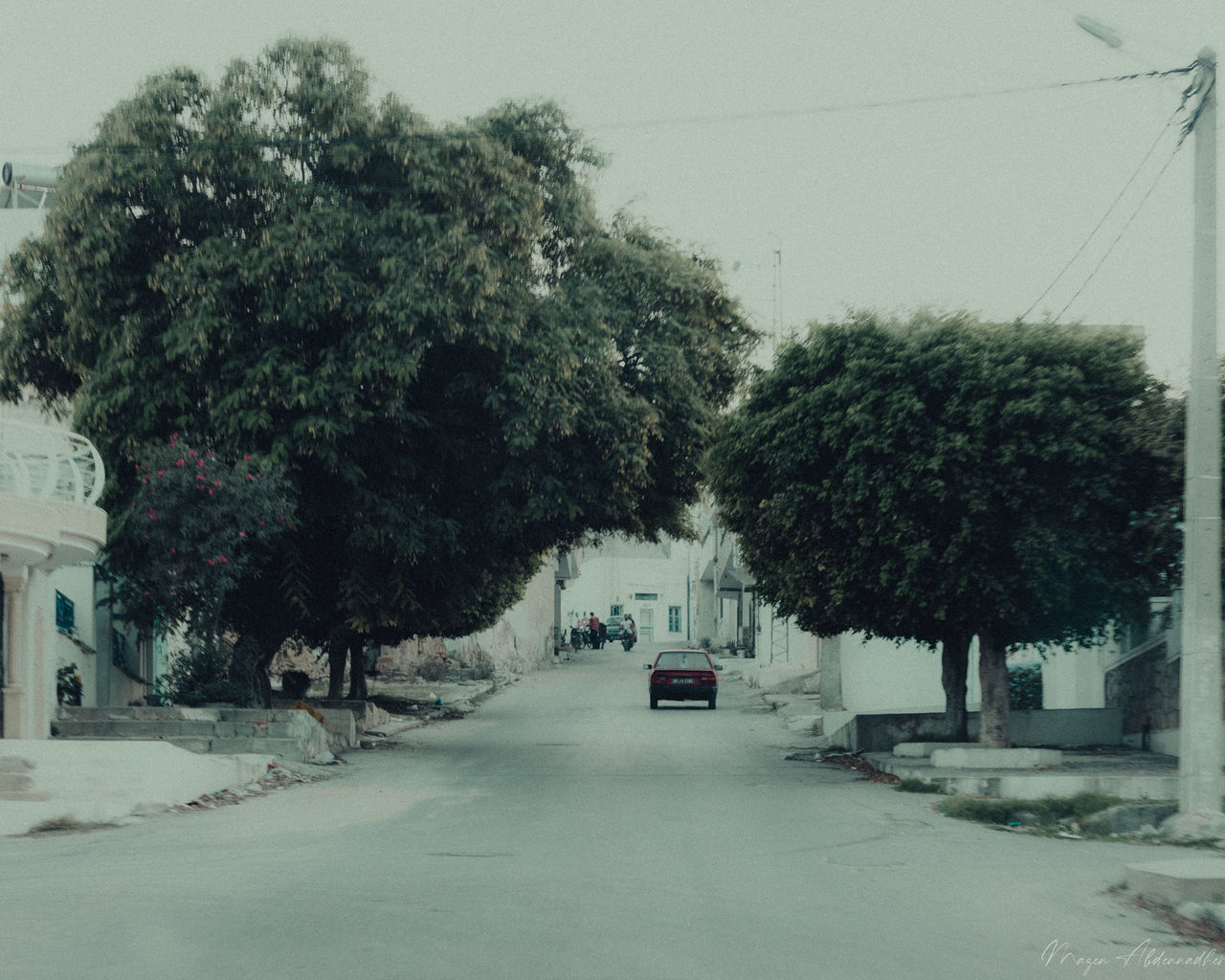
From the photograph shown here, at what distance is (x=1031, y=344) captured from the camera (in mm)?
16641

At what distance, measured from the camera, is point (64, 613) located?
22.2 metres

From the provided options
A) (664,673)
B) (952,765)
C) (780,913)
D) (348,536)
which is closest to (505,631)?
(664,673)

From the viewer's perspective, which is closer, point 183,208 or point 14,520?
point 14,520

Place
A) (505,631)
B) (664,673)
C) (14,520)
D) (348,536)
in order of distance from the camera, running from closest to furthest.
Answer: (14,520), (348,536), (664,673), (505,631)

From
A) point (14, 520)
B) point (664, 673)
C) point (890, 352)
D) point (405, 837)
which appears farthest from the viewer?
point (664, 673)

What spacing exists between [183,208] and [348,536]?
5.30 meters

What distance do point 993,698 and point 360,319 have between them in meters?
10.1

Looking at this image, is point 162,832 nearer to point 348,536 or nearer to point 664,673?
point 348,536

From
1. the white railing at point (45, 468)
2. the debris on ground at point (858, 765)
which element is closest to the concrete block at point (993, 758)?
the debris on ground at point (858, 765)

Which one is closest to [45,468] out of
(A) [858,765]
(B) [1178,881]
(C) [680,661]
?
(A) [858,765]

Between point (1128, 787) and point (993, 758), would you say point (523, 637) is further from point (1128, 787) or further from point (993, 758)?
point (1128, 787)

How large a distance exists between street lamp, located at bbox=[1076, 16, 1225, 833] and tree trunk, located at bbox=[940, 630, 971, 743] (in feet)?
23.8

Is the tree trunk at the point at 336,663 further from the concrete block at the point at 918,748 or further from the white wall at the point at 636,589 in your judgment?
the white wall at the point at 636,589

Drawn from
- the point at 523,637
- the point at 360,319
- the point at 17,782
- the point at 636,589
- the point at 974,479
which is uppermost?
the point at 360,319
